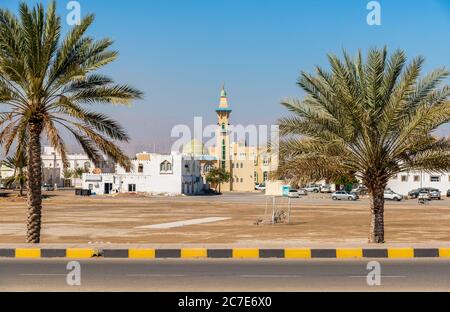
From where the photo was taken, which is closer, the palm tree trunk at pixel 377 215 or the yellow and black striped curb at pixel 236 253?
the yellow and black striped curb at pixel 236 253

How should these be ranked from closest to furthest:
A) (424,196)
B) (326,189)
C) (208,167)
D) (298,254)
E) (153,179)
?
1. (298,254)
2. (424,196)
3. (153,179)
4. (326,189)
5. (208,167)

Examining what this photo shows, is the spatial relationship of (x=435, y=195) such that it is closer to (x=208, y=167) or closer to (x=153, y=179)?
(x=153, y=179)

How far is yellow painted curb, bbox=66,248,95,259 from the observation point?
1642 centimetres

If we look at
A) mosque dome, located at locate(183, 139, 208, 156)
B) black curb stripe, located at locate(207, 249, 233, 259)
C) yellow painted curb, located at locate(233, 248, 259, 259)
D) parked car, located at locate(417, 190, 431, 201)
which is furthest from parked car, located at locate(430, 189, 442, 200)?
mosque dome, located at locate(183, 139, 208, 156)

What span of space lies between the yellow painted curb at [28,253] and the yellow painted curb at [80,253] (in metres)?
0.82

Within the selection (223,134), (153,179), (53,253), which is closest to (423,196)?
(153,179)

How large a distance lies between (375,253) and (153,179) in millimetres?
83713

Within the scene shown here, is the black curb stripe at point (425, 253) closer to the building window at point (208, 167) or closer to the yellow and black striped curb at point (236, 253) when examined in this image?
the yellow and black striped curb at point (236, 253)

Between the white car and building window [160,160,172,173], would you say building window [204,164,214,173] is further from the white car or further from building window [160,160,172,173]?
the white car

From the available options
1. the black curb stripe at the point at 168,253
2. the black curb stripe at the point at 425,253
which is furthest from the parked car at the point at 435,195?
the black curb stripe at the point at 168,253

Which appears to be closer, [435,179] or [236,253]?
[236,253]

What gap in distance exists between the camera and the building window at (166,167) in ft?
323

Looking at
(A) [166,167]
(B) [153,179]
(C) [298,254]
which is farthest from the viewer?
(A) [166,167]

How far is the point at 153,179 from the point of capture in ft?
324
